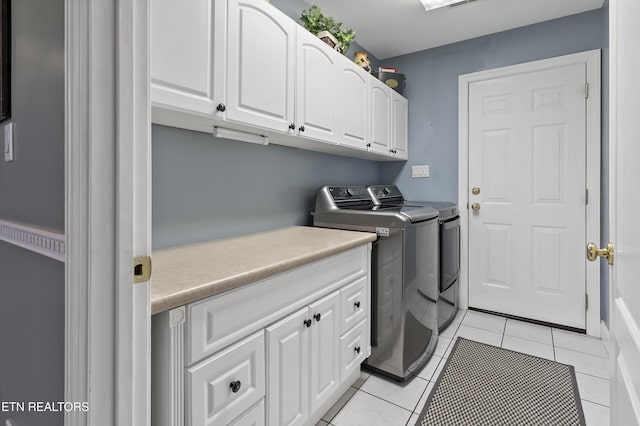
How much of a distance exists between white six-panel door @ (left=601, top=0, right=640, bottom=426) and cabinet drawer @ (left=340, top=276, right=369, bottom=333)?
972 millimetres

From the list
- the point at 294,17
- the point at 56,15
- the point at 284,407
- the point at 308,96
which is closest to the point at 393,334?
the point at 284,407

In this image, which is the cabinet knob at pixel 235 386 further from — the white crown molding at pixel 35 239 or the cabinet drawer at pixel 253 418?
the white crown molding at pixel 35 239

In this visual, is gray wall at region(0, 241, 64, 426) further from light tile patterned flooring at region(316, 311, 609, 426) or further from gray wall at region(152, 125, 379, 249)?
light tile patterned flooring at region(316, 311, 609, 426)

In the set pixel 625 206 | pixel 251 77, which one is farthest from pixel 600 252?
pixel 251 77

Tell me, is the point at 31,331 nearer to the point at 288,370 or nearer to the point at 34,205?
the point at 34,205

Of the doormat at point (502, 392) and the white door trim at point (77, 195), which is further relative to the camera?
the doormat at point (502, 392)

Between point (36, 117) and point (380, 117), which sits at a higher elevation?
point (380, 117)

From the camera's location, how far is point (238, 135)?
5.21 feet

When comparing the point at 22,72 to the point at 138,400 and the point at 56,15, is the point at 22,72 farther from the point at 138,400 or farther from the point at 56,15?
the point at 138,400

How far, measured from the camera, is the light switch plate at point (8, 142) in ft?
3.18

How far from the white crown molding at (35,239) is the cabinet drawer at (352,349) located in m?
1.22

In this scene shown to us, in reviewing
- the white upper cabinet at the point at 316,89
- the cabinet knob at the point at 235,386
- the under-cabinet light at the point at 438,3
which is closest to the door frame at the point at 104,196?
the cabinet knob at the point at 235,386

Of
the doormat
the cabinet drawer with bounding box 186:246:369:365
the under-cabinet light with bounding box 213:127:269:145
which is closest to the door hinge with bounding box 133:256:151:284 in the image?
the cabinet drawer with bounding box 186:246:369:365

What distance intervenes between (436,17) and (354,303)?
2.27 metres
